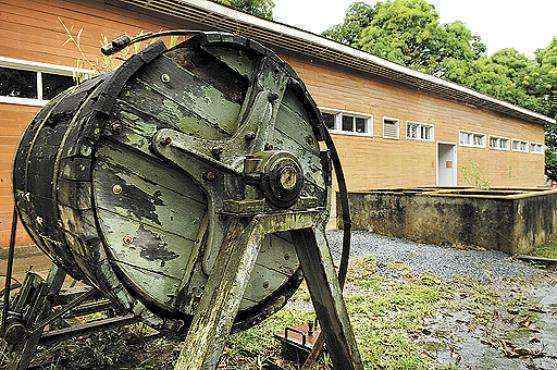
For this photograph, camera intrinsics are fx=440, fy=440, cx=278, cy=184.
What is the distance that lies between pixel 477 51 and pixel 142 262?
34.9 m

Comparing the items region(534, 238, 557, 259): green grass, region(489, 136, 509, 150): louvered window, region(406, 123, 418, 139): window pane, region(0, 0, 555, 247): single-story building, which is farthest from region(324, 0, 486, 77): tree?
region(534, 238, 557, 259): green grass

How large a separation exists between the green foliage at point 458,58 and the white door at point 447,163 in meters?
10.8

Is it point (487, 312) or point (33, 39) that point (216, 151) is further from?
point (33, 39)

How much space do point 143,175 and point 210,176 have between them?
0.28m

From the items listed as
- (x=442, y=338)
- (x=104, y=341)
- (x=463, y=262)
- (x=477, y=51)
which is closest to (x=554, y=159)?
(x=477, y=51)

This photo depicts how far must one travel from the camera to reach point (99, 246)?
1649mm

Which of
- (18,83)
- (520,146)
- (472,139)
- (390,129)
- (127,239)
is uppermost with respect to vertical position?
(520,146)

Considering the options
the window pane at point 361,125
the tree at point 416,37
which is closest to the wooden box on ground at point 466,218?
the window pane at point 361,125

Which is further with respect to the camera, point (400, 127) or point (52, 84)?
point (400, 127)

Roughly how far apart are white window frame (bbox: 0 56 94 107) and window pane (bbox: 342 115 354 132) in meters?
7.22

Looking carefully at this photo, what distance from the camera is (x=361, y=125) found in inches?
501

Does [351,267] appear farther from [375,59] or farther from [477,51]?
[477,51]

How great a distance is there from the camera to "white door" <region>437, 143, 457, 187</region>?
56.7 feet

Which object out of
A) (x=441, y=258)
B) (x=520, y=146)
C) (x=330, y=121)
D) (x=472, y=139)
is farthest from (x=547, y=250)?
(x=520, y=146)
